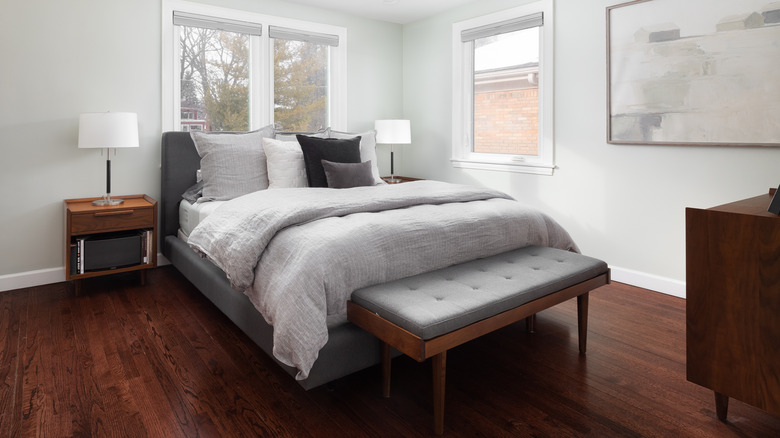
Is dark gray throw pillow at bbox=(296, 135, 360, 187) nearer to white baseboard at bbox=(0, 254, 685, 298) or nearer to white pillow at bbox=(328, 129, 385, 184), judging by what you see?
white pillow at bbox=(328, 129, 385, 184)

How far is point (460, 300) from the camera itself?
185 cm

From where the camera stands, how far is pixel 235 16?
4043mm

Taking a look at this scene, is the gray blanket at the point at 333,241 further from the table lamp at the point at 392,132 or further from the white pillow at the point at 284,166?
the table lamp at the point at 392,132

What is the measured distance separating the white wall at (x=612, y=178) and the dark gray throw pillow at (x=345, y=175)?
1465 millimetres

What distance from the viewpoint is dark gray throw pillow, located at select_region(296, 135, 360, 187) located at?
11.3 ft

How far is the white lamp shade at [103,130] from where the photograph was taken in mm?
Result: 3146

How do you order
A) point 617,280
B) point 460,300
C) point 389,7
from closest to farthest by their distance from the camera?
point 460,300
point 617,280
point 389,7

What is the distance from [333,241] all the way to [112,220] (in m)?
2.05

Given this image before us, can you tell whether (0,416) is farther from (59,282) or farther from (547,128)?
(547,128)

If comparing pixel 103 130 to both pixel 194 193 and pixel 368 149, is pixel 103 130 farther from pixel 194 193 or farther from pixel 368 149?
pixel 368 149

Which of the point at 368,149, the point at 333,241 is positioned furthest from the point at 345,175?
the point at 333,241

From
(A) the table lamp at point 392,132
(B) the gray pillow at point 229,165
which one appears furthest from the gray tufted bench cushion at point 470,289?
(A) the table lamp at point 392,132

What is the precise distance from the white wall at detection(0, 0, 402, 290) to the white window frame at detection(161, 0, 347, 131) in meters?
0.08

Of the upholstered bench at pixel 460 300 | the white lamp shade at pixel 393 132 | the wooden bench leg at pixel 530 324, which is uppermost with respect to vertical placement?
the white lamp shade at pixel 393 132
